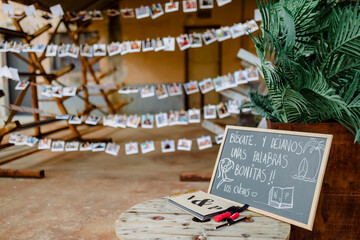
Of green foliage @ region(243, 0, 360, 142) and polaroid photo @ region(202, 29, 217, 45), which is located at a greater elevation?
polaroid photo @ region(202, 29, 217, 45)

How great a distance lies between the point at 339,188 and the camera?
1427 mm

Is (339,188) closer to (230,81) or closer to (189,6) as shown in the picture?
(230,81)

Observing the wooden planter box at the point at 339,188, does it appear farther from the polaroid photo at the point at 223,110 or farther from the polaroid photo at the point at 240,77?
the polaroid photo at the point at 223,110

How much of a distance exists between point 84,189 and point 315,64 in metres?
2.28

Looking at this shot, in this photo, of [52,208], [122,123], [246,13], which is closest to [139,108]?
[246,13]

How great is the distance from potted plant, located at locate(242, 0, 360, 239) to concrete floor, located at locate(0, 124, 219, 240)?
132cm

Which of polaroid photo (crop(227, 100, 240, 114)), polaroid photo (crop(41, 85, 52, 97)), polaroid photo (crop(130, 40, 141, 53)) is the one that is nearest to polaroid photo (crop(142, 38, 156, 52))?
polaroid photo (crop(130, 40, 141, 53))

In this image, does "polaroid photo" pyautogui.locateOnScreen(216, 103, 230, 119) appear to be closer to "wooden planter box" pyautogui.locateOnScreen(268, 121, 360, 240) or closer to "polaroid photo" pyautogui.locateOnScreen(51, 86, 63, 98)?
"wooden planter box" pyautogui.locateOnScreen(268, 121, 360, 240)

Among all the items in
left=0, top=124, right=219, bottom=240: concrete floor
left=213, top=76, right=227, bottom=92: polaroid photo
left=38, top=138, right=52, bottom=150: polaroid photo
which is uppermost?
left=213, top=76, right=227, bottom=92: polaroid photo

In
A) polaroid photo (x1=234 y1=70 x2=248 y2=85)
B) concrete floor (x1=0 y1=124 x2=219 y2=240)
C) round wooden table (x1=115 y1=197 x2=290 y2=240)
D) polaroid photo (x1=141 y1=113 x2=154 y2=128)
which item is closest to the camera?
round wooden table (x1=115 y1=197 x2=290 y2=240)

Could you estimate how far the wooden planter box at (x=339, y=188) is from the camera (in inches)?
55.3

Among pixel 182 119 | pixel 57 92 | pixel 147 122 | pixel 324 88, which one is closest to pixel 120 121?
pixel 147 122

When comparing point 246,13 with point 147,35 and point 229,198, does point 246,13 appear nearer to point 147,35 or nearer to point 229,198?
point 147,35

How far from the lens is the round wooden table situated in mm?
1034
